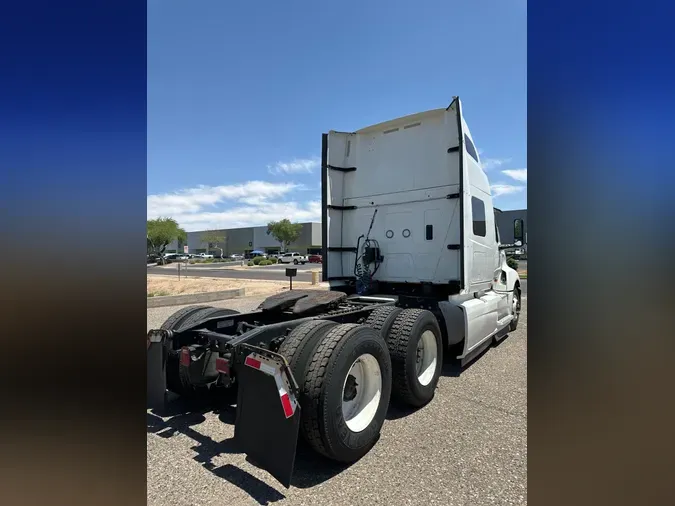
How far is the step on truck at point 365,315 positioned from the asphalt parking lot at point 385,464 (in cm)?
21

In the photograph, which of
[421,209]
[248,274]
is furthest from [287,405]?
[248,274]

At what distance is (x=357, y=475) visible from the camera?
2818 millimetres

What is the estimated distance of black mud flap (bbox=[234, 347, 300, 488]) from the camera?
8.23 feet

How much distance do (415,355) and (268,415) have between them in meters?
1.96


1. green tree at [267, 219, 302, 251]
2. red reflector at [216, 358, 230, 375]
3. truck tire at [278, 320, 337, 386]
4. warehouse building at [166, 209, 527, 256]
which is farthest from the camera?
warehouse building at [166, 209, 527, 256]

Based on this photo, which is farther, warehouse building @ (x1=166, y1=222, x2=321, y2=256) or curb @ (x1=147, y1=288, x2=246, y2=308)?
warehouse building @ (x1=166, y1=222, x2=321, y2=256)

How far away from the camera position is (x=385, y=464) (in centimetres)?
296

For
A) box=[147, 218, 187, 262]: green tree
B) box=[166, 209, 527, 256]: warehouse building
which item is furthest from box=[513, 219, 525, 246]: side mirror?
box=[166, 209, 527, 256]: warehouse building

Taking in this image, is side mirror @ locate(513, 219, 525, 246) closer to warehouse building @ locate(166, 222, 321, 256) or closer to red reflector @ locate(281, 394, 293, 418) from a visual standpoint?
red reflector @ locate(281, 394, 293, 418)

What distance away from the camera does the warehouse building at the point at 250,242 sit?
77.1 metres

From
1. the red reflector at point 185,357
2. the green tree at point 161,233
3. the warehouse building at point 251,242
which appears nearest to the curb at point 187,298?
the red reflector at point 185,357

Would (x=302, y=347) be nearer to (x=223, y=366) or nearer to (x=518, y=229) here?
(x=223, y=366)
